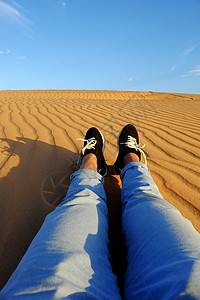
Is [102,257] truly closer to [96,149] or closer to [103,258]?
[103,258]

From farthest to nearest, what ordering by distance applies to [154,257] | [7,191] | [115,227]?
[7,191] < [115,227] < [154,257]

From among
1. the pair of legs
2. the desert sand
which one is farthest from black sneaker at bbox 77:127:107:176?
the pair of legs

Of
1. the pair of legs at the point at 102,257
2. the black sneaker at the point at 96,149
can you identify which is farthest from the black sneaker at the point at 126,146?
the pair of legs at the point at 102,257

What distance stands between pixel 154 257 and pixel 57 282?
0.34 m

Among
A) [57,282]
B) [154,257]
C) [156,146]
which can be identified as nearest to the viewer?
[57,282]

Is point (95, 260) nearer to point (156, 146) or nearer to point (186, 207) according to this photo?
point (186, 207)

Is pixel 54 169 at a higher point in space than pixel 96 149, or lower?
lower

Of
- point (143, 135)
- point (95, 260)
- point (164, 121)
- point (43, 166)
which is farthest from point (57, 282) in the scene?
point (164, 121)

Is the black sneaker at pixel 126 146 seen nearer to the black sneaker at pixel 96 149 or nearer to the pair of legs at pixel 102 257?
the black sneaker at pixel 96 149

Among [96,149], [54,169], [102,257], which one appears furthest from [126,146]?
[102,257]

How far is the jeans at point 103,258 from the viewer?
491 mm

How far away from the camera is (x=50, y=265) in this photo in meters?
0.54

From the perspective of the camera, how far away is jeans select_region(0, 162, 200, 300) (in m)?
0.49

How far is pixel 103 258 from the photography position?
661 mm
